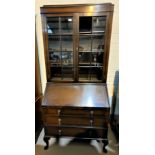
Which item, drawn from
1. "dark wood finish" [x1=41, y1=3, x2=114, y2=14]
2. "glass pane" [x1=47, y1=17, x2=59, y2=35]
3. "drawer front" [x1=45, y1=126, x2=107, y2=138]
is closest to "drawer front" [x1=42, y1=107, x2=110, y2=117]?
"drawer front" [x1=45, y1=126, x2=107, y2=138]

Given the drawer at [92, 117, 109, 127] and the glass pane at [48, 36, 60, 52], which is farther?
the glass pane at [48, 36, 60, 52]

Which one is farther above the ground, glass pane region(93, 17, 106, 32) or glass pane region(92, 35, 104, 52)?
glass pane region(93, 17, 106, 32)

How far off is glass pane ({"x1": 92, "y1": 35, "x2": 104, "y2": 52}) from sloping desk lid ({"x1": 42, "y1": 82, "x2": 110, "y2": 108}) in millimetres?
502

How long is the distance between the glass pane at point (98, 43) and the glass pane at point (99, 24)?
0.31 ft

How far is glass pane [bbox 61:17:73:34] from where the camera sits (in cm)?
186

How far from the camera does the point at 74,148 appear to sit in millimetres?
1934

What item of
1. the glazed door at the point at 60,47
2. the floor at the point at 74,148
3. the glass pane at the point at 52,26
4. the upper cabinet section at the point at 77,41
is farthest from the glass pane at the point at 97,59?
the floor at the point at 74,148

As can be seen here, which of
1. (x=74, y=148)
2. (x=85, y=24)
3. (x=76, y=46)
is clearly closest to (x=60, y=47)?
(x=76, y=46)

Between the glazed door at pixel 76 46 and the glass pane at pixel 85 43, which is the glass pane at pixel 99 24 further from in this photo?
the glass pane at pixel 85 43

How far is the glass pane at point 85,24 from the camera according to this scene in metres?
1.85

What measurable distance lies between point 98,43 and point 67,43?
1.44ft

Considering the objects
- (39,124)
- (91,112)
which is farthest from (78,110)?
(39,124)

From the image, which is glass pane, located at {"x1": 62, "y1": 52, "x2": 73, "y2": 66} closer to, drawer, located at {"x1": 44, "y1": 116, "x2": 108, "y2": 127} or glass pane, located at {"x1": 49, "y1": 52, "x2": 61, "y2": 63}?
glass pane, located at {"x1": 49, "y1": 52, "x2": 61, "y2": 63}
